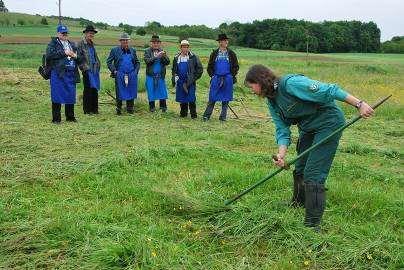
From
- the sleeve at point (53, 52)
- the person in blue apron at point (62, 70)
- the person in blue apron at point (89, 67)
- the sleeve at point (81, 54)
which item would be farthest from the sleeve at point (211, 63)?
the sleeve at point (53, 52)

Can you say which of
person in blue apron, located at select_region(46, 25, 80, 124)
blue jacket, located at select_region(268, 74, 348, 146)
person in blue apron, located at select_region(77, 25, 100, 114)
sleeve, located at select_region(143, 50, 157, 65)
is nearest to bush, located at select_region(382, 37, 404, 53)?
sleeve, located at select_region(143, 50, 157, 65)

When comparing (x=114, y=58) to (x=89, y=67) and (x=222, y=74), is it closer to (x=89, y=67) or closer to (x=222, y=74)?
(x=89, y=67)

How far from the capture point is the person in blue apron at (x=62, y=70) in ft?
31.5

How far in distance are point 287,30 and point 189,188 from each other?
2401 inches

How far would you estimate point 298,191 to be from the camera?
5.38m

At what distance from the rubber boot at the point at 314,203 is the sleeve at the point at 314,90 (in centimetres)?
77

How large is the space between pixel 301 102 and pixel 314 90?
214mm

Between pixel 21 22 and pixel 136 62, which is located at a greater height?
pixel 21 22

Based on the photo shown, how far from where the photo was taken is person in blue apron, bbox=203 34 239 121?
1084 cm

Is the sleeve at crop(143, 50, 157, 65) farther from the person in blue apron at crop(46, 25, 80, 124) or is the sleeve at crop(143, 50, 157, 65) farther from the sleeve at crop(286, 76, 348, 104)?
the sleeve at crop(286, 76, 348, 104)

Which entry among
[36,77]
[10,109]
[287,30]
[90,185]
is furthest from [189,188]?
[287,30]

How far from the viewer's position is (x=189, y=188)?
5.88 metres

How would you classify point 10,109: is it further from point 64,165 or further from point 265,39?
point 265,39

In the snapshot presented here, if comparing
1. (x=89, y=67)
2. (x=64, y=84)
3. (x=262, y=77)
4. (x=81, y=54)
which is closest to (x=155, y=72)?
(x=89, y=67)
